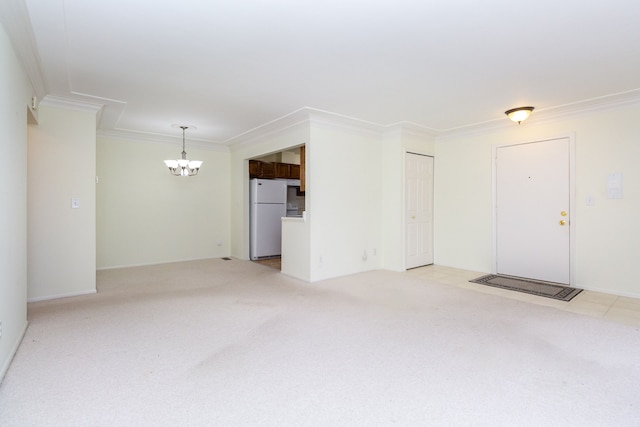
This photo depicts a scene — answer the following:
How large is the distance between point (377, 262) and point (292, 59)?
3529 millimetres

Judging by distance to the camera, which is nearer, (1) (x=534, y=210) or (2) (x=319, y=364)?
(2) (x=319, y=364)

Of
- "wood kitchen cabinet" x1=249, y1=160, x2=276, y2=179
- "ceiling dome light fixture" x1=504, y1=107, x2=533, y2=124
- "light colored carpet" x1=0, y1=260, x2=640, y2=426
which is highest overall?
"ceiling dome light fixture" x1=504, y1=107, x2=533, y2=124

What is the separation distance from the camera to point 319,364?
2.24 m

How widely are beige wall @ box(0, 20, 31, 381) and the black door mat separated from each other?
4.81m

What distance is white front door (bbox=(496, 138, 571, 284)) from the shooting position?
14.2 ft

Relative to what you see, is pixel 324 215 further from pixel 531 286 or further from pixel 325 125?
pixel 531 286

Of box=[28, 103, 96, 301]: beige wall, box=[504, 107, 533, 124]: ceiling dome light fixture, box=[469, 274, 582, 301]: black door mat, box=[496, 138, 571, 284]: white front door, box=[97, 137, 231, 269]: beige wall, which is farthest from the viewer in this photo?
box=[97, 137, 231, 269]: beige wall

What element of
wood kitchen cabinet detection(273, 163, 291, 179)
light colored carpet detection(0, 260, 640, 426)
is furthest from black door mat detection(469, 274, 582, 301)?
wood kitchen cabinet detection(273, 163, 291, 179)

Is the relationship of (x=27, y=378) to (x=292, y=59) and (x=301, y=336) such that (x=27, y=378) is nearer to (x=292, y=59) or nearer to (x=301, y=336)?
(x=301, y=336)

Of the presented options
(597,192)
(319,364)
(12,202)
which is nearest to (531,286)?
(597,192)

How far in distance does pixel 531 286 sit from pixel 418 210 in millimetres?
1897

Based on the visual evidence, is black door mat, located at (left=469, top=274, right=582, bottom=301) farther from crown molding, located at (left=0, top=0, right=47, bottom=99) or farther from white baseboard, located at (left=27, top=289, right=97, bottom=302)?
crown molding, located at (left=0, top=0, right=47, bottom=99)

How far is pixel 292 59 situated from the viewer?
2.78 meters

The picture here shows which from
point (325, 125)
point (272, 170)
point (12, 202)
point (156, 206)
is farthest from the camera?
point (272, 170)
